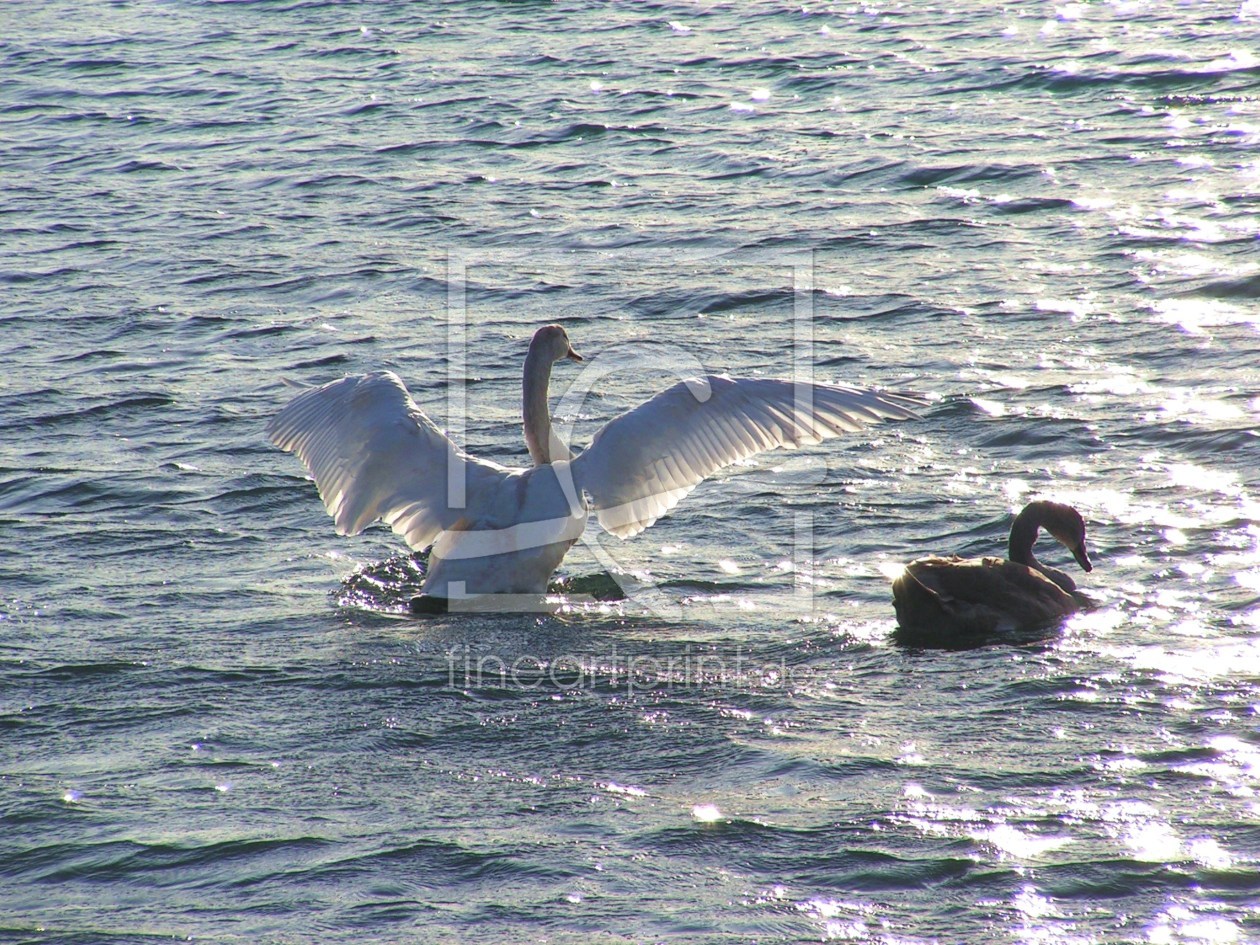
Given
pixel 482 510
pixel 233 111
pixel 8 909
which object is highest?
pixel 233 111

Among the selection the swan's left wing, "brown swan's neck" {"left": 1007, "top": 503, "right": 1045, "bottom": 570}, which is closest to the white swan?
the swan's left wing

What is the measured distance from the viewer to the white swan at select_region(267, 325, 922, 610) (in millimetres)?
8219

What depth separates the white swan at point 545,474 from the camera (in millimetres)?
8219

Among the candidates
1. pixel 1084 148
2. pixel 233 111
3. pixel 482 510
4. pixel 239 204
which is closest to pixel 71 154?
pixel 233 111

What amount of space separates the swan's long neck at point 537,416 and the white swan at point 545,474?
36cm

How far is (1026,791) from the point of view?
5906mm

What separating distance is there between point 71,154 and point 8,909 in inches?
595

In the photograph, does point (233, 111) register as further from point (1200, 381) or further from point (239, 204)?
point (1200, 381)

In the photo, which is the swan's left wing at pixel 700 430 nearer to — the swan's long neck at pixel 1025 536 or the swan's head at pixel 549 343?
the swan's long neck at pixel 1025 536

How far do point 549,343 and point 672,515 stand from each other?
1244mm

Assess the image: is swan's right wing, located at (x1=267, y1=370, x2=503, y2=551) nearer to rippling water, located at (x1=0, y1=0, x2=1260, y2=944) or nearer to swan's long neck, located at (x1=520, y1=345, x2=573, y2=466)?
rippling water, located at (x1=0, y1=0, x2=1260, y2=944)

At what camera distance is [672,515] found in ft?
31.4

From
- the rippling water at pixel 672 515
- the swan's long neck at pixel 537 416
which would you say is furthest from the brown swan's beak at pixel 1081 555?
the swan's long neck at pixel 537 416

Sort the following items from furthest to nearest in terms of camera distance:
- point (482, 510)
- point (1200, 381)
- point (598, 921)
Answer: point (1200, 381) < point (482, 510) < point (598, 921)
